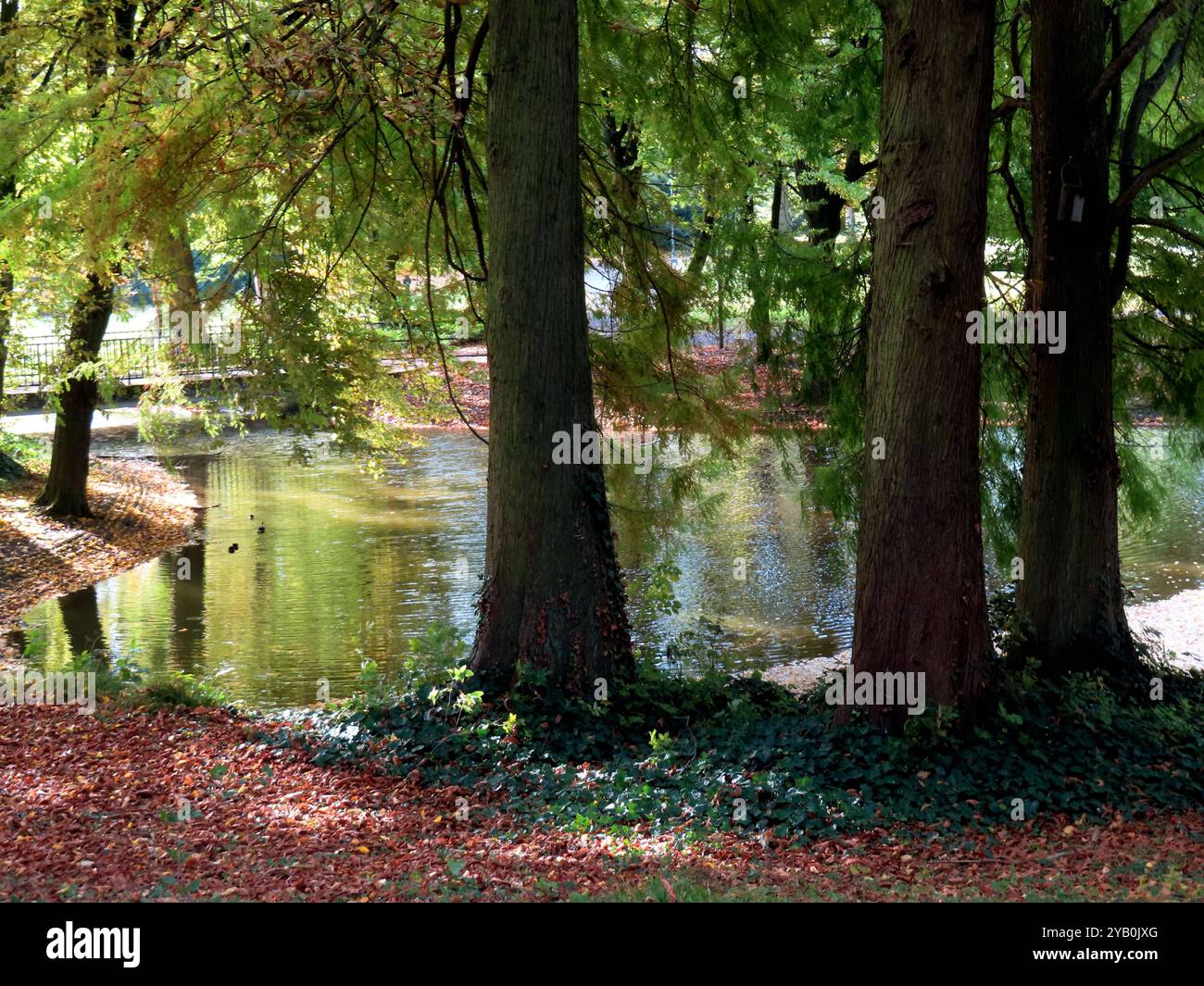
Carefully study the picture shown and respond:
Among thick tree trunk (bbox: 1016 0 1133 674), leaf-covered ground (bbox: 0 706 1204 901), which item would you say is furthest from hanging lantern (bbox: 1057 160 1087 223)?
leaf-covered ground (bbox: 0 706 1204 901)

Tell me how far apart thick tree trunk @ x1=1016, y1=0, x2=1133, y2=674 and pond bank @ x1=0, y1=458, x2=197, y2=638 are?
11055mm

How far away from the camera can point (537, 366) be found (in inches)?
337

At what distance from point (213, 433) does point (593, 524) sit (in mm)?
6355

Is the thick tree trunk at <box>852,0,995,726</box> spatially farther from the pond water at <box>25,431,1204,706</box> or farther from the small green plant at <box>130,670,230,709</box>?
the small green plant at <box>130,670,230,709</box>

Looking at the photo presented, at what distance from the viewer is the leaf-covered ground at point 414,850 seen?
5504mm

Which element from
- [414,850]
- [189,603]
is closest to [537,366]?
→ [414,850]

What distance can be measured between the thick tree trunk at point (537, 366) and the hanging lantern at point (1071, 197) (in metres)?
3.52

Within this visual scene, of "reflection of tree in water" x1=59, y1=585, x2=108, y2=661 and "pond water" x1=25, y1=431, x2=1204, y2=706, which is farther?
"reflection of tree in water" x1=59, y1=585, x2=108, y2=661

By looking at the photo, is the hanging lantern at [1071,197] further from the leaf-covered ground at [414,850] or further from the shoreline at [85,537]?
the shoreline at [85,537]

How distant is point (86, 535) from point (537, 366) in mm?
11914

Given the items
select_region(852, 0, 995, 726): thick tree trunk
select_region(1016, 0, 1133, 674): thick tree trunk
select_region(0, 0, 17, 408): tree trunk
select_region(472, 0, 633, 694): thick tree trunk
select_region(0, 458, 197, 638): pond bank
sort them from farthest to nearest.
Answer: select_region(0, 458, 197, 638): pond bank → select_region(0, 0, 17, 408): tree trunk → select_region(1016, 0, 1133, 674): thick tree trunk → select_region(472, 0, 633, 694): thick tree trunk → select_region(852, 0, 995, 726): thick tree trunk

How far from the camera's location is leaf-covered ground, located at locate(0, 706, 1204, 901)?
5504 mm

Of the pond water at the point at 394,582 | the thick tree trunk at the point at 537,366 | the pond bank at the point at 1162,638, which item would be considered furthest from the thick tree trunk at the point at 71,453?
the pond bank at the point at 1162,638
